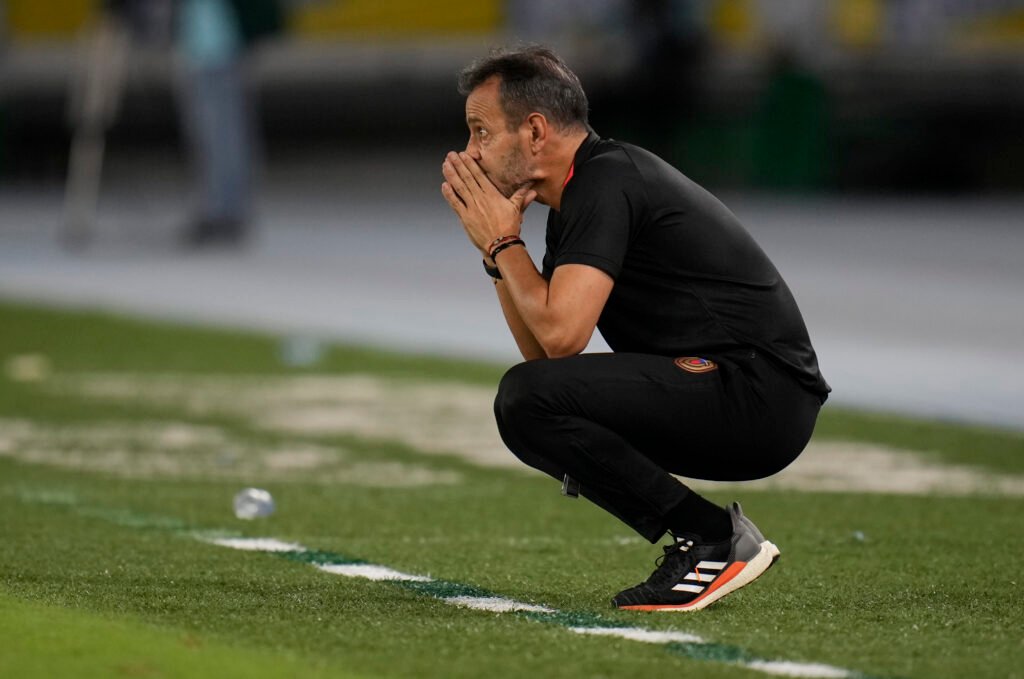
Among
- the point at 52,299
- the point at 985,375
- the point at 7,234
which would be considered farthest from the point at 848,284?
the point at 7,234

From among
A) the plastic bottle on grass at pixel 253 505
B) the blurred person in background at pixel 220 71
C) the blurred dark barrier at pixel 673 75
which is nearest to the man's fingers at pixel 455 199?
the plastic bottle on grass at pixel 253 505

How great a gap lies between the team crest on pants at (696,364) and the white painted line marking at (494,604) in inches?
27.6

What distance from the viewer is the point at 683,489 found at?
5.14 metres

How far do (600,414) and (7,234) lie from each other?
48.5ft

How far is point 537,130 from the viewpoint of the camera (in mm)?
5125

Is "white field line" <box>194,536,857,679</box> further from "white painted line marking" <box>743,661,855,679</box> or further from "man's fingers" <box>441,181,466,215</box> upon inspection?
"man's fingers" <box>441,181,466,215</box>

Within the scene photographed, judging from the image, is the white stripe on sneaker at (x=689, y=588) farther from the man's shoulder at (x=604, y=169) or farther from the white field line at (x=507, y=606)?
the man's shoulder at (x=604, y=169)

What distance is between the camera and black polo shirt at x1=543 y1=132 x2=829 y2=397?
505cm

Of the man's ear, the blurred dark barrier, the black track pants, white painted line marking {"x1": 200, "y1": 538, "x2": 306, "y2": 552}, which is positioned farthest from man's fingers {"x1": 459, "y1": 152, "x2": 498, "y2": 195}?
the blurred dark barrier

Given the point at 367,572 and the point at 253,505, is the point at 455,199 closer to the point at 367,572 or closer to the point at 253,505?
the point at 367,572

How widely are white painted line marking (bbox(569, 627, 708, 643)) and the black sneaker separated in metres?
0.26

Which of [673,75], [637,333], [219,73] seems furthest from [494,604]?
[673,75]

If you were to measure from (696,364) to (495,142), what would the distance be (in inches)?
29.9

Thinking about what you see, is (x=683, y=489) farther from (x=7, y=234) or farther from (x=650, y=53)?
(x=650, y=53)
